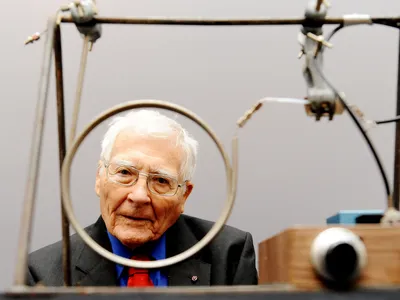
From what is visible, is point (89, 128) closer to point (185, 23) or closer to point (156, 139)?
point (185, 23)

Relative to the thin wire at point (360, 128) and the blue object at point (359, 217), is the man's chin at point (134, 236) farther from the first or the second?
the thin wire at point (360, 128)

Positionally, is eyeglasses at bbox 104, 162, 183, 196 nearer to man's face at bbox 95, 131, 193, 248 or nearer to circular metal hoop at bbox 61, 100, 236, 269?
man's face at bbox 95, 131, 193, 248

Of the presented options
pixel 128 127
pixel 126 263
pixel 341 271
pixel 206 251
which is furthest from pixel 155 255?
pixel 341 271

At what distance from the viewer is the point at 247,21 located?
29.1 inches

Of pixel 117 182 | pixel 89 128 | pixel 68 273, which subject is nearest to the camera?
pixel 89 128

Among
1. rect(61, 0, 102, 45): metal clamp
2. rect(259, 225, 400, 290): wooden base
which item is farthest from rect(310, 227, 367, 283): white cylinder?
rect(61, 0, 102, 45): metal clamp

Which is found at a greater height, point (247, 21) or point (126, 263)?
point (247, 21)

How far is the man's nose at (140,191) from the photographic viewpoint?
1.12m

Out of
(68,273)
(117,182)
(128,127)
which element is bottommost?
(68,273)

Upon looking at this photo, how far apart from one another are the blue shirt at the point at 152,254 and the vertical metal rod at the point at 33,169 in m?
0.60

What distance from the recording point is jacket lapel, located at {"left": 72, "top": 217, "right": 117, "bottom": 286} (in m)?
1.19

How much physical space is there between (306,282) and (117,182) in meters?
0.65

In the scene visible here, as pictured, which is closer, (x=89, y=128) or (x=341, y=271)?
(x=341, y=271)

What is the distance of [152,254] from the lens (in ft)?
3.92
